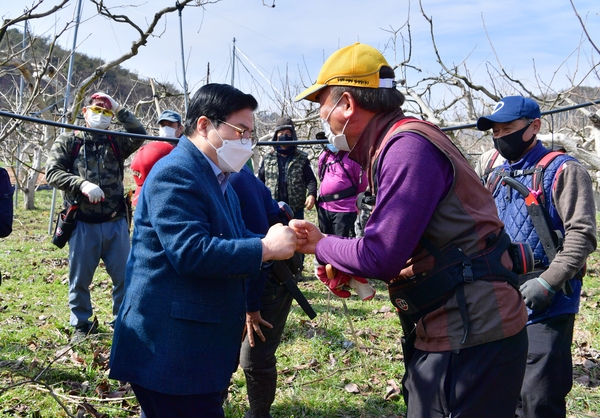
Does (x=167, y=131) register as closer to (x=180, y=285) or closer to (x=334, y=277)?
(x=180, y=285)

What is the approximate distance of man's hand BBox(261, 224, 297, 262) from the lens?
2160mm

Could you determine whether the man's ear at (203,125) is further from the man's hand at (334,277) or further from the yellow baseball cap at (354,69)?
the man's hand at (334,277)

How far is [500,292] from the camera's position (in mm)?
1883

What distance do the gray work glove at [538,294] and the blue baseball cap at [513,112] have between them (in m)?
0.99

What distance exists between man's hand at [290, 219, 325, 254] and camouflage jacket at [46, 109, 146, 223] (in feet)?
10.7

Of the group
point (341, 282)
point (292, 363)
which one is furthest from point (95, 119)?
point (341, 282)

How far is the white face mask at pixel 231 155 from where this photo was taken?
2359mm

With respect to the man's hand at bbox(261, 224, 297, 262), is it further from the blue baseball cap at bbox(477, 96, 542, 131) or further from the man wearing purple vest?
the blue baseball cap at bbox(477, 96, 542, 131)

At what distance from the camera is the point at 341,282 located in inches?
84.4

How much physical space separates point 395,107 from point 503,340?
0.95 m

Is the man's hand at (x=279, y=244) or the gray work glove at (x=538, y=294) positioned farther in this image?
the gray work glove at (x=538, y=294)

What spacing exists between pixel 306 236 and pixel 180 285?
1.92 ft

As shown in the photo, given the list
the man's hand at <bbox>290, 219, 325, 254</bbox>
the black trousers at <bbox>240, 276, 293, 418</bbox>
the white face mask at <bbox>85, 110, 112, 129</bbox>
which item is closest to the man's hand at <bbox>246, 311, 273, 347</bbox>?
the black trousers at <bbox>240, 276, 293, 418</bbox>

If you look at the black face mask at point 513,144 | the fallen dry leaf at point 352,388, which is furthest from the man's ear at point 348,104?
the fallen dry leaf at point 352,388
